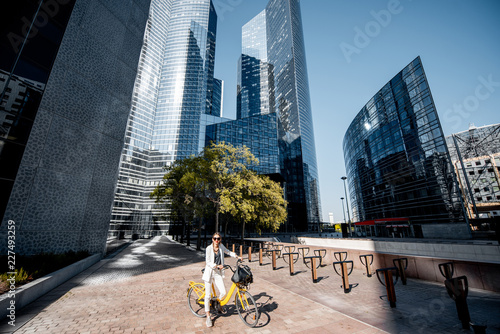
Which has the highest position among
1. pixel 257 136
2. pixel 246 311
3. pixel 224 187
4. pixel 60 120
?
pixel 257 136

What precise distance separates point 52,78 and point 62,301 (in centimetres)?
1234

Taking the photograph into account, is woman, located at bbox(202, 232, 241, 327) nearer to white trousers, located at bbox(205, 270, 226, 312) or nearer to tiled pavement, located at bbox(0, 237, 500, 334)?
white trousers, located at bbox(205, 270, 226, 312)

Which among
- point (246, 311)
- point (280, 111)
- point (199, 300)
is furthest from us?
point (280, 111)

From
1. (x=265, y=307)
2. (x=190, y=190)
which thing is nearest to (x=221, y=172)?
(x=190, y=190)

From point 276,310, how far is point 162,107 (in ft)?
239

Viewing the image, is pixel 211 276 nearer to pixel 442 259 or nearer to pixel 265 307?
pixel 265 307

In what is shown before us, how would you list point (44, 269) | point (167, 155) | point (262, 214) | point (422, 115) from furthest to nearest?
point (167, 155) < point (422, 115) < point (262, 214) < point (44, 269)

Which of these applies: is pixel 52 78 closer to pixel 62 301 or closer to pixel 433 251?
pixel 62 301

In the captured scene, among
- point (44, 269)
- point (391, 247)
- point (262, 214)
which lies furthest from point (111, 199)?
point (391, 247)

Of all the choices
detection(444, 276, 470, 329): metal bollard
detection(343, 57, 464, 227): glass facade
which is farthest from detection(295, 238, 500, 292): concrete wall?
detection(343, 57, 464, 227): glass facade

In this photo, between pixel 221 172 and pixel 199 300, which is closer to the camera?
pixel 199 300

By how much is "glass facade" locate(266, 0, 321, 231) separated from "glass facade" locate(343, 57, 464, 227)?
75.2 ft

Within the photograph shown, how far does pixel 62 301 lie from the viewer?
5594 mm

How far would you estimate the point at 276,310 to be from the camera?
4.82 meters
